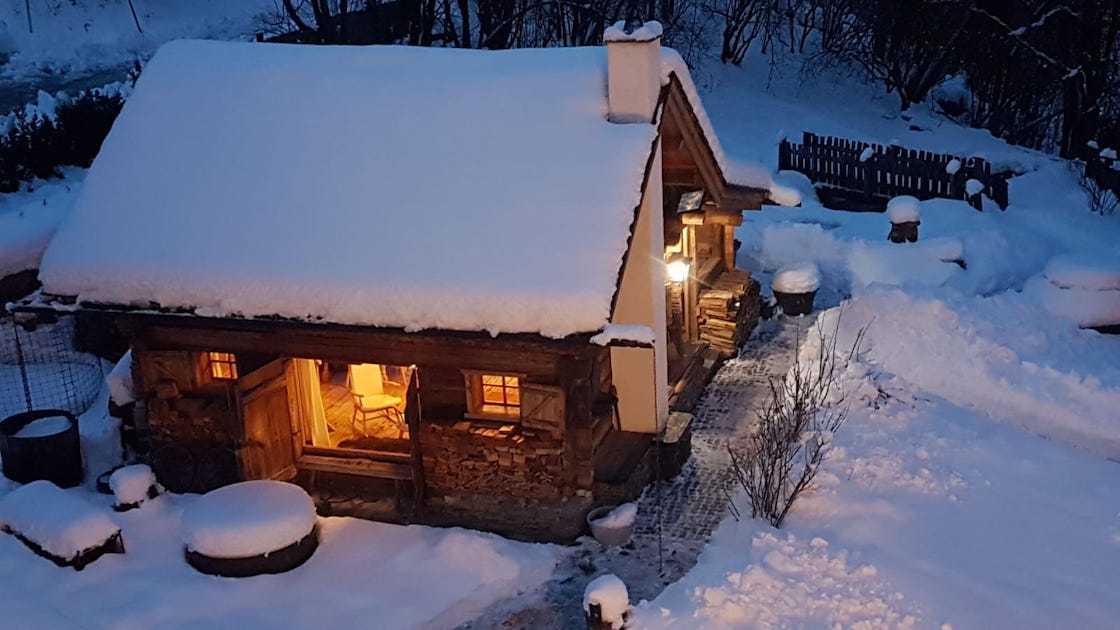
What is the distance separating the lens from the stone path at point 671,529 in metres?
9.89

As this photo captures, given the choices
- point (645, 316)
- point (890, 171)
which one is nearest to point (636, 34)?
point (645, 316)

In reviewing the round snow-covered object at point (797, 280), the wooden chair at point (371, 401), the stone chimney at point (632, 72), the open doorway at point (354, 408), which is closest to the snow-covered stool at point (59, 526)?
the open doorway at point (354, 408)

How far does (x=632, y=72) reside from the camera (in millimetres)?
10906

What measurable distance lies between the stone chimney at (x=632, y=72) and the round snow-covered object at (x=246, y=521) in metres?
5.03

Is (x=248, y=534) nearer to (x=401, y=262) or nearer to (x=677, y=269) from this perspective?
(x=401, y=262)

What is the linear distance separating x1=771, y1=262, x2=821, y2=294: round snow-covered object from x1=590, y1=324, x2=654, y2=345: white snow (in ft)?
25.0

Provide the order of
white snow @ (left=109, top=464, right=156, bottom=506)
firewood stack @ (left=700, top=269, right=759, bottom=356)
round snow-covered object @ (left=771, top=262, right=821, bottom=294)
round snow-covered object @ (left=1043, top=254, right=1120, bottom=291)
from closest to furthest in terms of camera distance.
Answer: white snow @ (left=109, top=464, right=156, bottom=506), firewood stack @ (left=700, top=269, right=759, bottom=356), round snow-covered object @ (left=1043, top=254, right=1120, bottom=291), round snow-covered object @ (left=771, top=262, right=821, bottom=294)

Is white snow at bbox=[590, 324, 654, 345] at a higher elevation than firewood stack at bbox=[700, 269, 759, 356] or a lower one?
higher

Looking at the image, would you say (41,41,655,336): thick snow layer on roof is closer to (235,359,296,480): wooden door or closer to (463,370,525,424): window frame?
(235,359,296,480): wooden door

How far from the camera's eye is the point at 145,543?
11016mm

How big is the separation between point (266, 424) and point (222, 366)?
0.99 meters

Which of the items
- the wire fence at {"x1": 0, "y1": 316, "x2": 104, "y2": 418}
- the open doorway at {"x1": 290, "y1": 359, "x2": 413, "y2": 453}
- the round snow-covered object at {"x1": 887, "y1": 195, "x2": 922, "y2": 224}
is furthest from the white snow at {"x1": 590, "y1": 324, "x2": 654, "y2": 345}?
the round snow-covered object at {"x1": 887, "y1": 195, "x2": 922, "y2": 224}

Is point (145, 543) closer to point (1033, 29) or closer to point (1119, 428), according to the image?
point (1119, 428)

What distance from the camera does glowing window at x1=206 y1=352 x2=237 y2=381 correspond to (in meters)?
11.9
